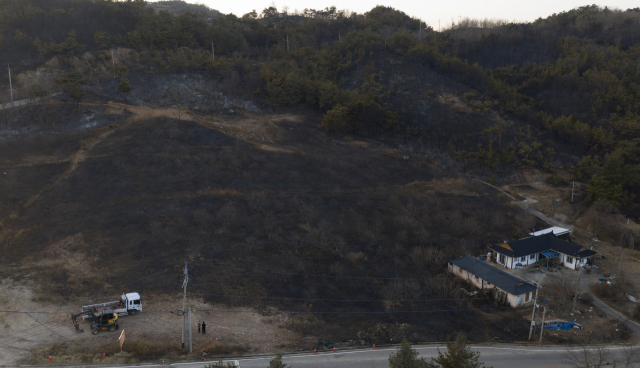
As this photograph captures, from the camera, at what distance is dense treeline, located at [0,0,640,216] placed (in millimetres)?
61219

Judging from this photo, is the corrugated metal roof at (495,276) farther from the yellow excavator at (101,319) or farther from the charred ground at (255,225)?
the yellow excavator at (101,319)

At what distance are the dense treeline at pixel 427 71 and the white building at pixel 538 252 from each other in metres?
19.1

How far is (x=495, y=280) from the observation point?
28812mm

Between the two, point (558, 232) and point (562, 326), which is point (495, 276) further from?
point (558, 232)

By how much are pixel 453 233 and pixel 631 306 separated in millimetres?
13638

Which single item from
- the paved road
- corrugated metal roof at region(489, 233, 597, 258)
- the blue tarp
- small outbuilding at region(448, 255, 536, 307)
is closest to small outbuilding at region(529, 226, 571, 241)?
corrugated metal roof at region(489, 233, 597, 258)

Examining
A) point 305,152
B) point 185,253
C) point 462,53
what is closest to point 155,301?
point 185,253

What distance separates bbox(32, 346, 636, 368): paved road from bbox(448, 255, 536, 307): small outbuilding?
5668mm

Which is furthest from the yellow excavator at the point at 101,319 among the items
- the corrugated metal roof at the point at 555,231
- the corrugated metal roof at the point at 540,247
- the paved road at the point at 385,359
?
the corrugated metal roof at the point at 555,231

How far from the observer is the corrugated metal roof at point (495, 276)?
91.0 ft

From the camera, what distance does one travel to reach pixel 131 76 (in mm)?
63031

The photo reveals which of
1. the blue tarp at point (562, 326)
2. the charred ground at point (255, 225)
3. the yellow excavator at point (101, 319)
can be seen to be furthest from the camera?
the charred ground at point (255, 225)

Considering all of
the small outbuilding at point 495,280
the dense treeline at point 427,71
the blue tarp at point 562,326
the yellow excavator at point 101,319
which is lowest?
the blue tarp at point 562,326

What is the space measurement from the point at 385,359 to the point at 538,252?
2081 cm
